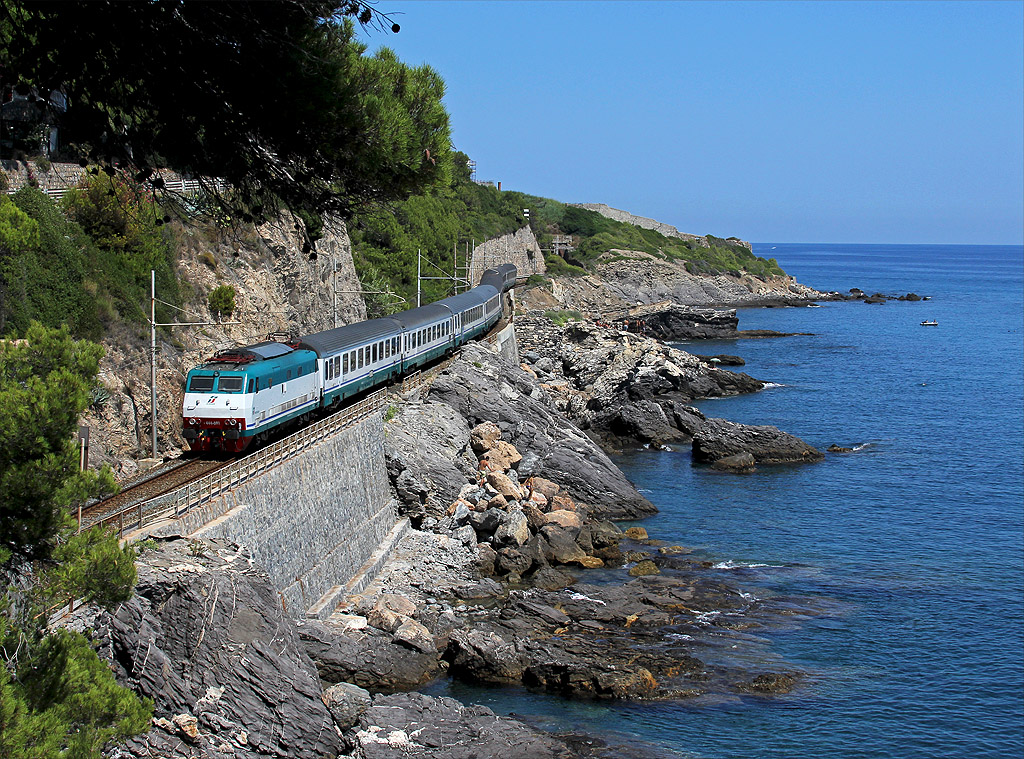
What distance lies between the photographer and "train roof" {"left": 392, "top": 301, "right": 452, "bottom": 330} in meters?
38.6

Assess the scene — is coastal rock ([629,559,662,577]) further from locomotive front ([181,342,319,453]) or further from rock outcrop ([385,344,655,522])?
locomotive front ([181,342,319,453])

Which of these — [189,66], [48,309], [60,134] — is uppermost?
[189,66]

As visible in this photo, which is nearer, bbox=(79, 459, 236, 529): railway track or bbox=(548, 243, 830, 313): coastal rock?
bbox=(79, 459, 236, 529): railway track

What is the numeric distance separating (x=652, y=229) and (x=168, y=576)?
17112cm

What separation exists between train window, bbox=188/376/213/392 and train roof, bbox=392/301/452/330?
44.8ft

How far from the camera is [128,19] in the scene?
32.0ft

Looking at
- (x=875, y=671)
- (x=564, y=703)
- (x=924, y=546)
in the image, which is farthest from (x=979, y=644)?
(x=564, y=703)

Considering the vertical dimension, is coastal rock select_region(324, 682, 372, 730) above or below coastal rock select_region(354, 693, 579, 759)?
above

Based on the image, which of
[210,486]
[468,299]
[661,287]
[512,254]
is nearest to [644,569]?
[210,486]

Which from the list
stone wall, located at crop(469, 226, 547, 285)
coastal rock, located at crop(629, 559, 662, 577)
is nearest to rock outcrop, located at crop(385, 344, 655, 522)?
coastal rock, located at crop(629, 559, 662, 577)

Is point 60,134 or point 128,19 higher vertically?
point 128,19

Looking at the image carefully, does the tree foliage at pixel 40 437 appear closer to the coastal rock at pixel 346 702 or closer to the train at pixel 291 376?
the coastal rock at pixel 346 702

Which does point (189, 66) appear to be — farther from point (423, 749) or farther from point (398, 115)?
point (423, 749)

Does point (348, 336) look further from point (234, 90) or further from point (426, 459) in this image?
→ point (234, 90)
